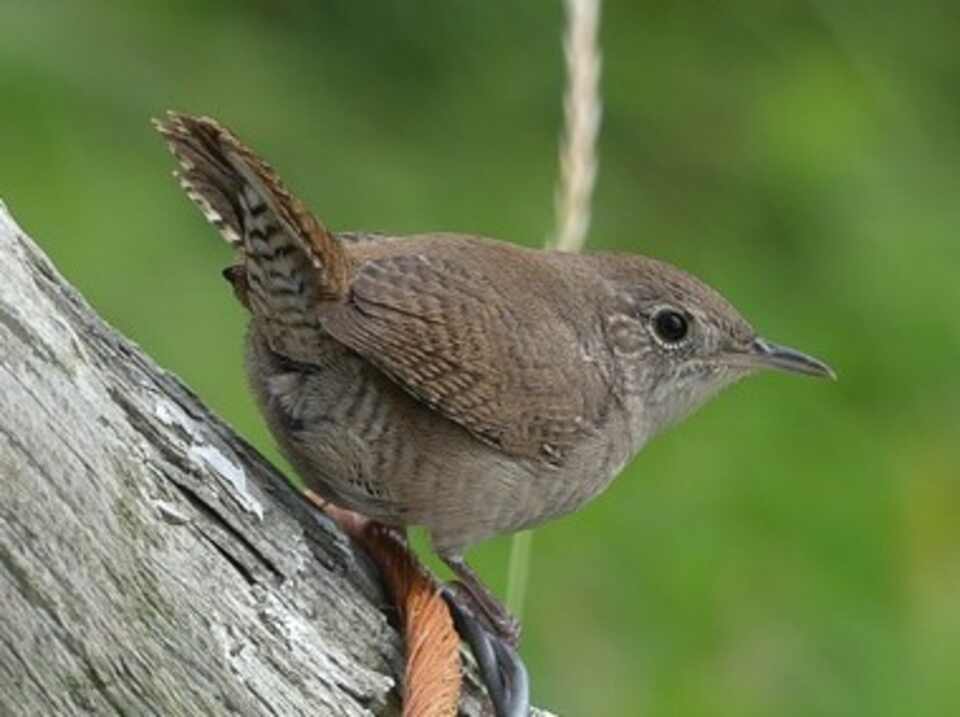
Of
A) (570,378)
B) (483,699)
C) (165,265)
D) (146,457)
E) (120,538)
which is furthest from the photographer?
(165,265)

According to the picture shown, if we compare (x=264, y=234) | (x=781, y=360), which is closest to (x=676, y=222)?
(x=781, y=360)

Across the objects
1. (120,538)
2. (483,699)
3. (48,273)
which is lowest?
(483,699)

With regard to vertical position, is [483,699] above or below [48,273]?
below

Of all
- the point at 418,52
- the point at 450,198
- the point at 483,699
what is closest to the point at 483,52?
the point at 418,52

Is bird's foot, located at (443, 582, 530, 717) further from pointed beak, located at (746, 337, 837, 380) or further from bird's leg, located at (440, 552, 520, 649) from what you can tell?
pointed beak, located at (746, 337, 837, 380)

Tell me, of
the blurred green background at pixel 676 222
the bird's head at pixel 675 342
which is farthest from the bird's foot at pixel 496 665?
the blurred green background at pixel 676 222

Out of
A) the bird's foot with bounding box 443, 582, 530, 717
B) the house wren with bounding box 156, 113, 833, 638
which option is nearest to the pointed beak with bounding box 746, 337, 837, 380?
the house wren with bounding box 156, 113, 833, 638

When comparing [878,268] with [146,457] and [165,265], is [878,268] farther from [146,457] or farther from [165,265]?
[146,457]

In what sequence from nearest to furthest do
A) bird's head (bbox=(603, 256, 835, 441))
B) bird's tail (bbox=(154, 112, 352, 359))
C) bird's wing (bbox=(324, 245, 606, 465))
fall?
bird's tail (bbox=(154, 112, 352, 359))
bird's wing (bbox=(324, 245, 606, 465))
bird's head (bbox=(603, 256, 835, 441))
